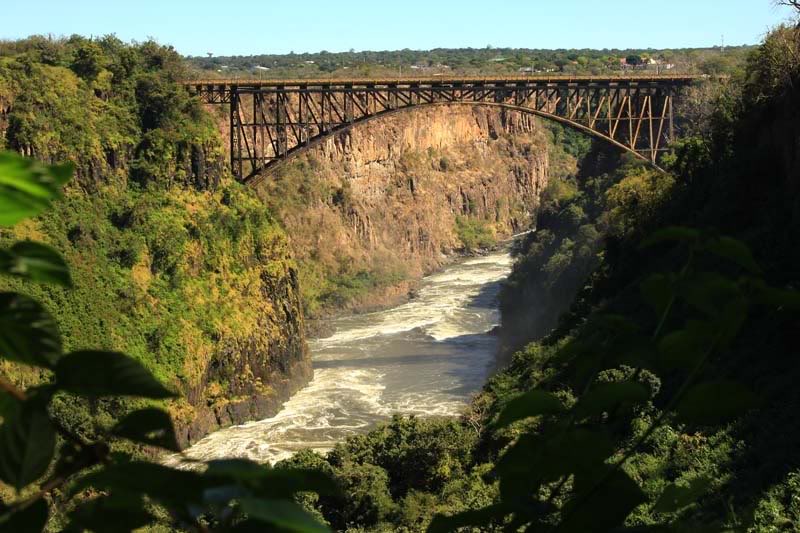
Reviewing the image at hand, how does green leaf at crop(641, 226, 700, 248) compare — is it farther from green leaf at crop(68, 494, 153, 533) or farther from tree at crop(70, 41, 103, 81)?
Result: tree at crop(70, 41, 103, 81)

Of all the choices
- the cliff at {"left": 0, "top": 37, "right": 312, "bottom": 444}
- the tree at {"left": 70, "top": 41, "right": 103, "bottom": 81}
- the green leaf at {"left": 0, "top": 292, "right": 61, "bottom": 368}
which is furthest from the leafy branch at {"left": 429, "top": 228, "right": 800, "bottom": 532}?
the tree at {"left": 70, "top": 41, "right": 103, "bottom": 81}

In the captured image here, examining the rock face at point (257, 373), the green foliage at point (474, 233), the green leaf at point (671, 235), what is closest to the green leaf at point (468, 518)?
the green leaf at point (671, 235)

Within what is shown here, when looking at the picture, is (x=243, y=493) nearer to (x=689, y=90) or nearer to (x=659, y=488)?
(x=659, y=488)

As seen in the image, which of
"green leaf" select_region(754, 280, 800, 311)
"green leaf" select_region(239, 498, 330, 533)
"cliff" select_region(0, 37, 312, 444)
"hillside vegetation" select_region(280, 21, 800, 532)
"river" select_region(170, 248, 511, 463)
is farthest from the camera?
"cliff" select_region(0, 37, 312, 444)

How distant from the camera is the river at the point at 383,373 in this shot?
3341 centimetres

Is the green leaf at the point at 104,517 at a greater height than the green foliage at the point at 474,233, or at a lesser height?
greater

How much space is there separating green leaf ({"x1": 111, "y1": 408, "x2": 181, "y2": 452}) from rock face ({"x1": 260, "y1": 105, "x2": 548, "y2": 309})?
57.5 metres

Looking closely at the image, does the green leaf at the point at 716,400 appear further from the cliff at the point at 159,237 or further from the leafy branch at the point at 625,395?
the cliff at the point at 159,237

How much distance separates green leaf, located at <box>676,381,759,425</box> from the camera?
4.30ft

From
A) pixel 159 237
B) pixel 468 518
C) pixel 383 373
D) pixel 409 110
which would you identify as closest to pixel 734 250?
pixel 468 518

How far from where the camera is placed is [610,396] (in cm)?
134

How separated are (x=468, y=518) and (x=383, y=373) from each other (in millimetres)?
40139

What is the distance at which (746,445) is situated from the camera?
12133 millimetres

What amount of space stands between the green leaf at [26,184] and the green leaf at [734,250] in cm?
69
